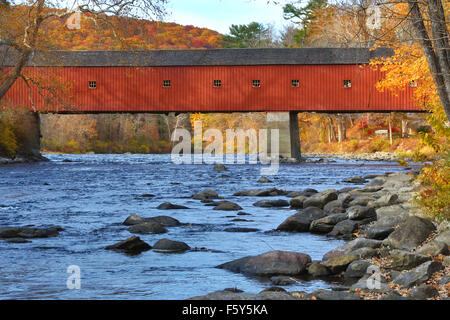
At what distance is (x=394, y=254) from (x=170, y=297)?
200 cm

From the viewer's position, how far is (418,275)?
15.2 feet

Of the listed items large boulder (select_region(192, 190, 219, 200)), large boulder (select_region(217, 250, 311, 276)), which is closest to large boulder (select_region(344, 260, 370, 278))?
large boulder (select_region(217, 250, 311, 276))

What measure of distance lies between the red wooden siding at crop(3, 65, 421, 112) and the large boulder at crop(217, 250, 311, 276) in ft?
60.3

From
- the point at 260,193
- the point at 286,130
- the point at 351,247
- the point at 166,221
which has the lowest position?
the point at 260,193

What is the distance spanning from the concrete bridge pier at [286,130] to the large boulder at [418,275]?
19.8 meters

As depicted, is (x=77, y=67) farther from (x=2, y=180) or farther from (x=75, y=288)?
(x=75, y=288)

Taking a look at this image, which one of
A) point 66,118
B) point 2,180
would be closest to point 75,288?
point 2,180

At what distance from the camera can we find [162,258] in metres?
6.20

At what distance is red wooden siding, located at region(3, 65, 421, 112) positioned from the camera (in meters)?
23.6

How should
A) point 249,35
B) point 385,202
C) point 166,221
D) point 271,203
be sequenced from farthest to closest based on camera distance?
point 249,35 → point 271,203 → point 385,202 → point 166,221

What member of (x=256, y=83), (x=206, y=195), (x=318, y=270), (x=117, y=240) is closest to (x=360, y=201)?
(x=206, y=195)

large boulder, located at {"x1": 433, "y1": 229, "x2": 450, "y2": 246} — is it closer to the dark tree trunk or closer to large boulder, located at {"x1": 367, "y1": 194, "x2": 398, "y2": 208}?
the dark tree trunk

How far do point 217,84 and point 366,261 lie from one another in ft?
61.9

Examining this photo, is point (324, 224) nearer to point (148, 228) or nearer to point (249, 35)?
point (148, 228)
